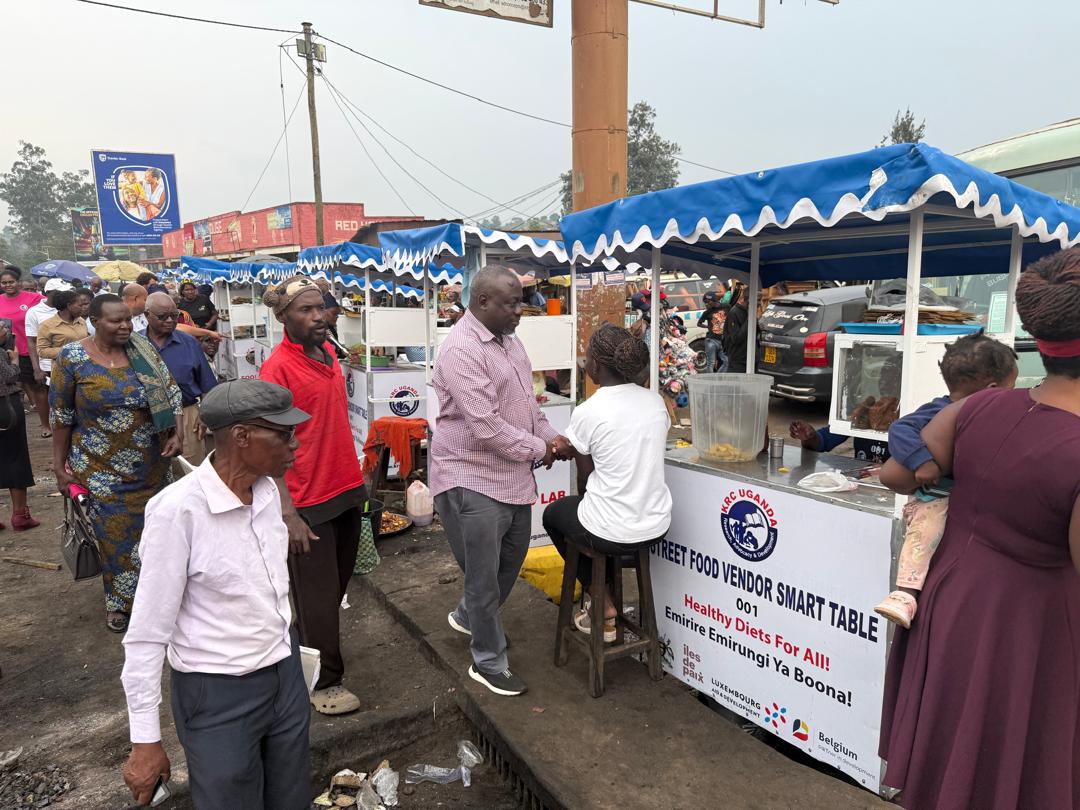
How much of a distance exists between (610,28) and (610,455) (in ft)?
18.4

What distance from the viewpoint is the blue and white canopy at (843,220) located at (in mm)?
2199

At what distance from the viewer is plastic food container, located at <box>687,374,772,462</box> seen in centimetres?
322

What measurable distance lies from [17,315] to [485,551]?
8043 millimetres

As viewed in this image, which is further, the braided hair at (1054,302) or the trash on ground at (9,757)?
the trash on ground at (9,757)

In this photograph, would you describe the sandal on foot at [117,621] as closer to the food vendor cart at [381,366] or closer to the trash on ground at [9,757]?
the trash on ground at [9,757]

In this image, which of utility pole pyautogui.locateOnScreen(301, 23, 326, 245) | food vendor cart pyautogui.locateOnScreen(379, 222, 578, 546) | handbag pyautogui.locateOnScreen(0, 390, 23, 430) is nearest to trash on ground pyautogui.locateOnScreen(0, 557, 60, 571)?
handbag pyautogui.locateOnScreen(0, 390, 23, 430)

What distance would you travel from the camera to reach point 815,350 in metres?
9.07

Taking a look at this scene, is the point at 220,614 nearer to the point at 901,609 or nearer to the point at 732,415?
the point at 901,609

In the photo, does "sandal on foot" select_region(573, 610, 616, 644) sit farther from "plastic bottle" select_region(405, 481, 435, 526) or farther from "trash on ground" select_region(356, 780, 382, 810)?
"plastic bottle" select_region(405, 481, 435, 526)

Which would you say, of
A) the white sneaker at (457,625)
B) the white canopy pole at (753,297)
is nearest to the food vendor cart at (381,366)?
the white sneaker at (457,625)

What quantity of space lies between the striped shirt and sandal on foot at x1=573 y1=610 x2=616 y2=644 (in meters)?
0.77

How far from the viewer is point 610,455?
3.00 m

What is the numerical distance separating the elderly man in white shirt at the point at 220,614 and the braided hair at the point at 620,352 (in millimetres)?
1523

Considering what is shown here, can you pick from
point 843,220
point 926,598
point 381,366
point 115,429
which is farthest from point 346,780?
point 381,366
